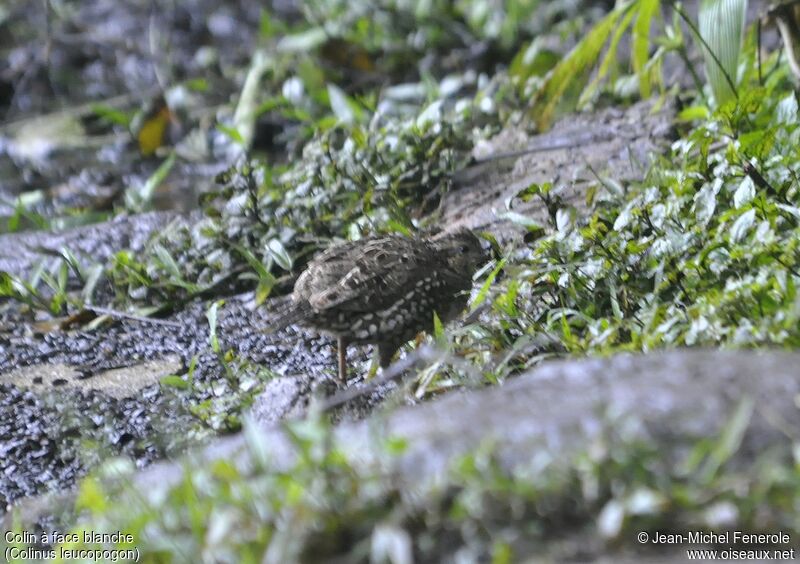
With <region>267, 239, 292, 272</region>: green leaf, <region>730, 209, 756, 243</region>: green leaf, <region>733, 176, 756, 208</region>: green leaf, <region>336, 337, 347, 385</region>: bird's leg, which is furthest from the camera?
<region>267, 239, 292, 272</region>: green leaf

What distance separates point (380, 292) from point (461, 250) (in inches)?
29.5

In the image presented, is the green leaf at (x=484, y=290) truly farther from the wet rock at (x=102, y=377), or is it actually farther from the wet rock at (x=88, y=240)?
the wet rock at (x=88, y=240)

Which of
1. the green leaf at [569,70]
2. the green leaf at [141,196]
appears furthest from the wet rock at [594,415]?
the green leaf at [141,196]

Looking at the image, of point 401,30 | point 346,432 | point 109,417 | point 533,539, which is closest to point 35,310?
point 109,417

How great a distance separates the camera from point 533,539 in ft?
8.66

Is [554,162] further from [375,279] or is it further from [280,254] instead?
[375,279]

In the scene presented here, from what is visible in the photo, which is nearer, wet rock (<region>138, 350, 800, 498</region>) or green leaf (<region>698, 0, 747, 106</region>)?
wet rock (<region>138, 350, 800, 498</region>)

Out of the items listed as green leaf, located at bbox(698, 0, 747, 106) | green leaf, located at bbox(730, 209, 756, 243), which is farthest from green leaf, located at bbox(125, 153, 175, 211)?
green leaf, located at bbox(730, 209, 756, 243)

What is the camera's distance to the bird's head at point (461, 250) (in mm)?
5570

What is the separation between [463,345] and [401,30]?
6.86m

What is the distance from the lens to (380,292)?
5105 mm

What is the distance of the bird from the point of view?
5012mm

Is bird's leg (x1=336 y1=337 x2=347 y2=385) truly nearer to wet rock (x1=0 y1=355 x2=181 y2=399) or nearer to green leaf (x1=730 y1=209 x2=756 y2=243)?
wet rock (x1=0 y1=355 x2=181 y2=399)

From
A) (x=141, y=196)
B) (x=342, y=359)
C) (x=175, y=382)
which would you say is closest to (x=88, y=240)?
(x=141, y=196)
